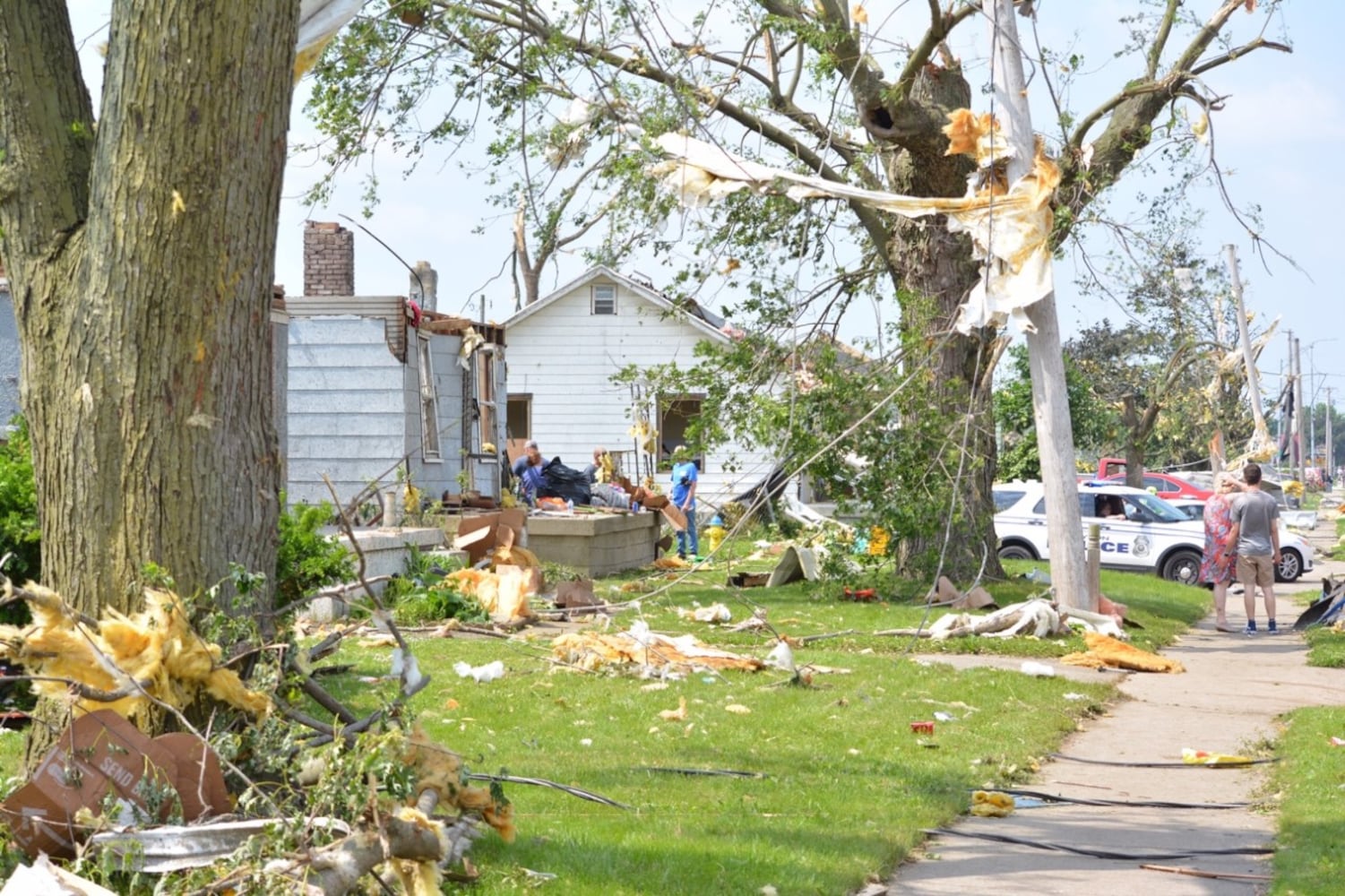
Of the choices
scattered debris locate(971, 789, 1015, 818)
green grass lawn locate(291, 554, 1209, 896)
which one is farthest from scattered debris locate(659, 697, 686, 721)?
scattered debris locate(971, 789, 1015, 818)

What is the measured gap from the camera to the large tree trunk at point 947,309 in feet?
60.3

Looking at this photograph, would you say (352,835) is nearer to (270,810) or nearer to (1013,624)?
(270,810)

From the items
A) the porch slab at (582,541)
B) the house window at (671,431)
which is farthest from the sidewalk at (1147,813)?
the house window at (671,431)

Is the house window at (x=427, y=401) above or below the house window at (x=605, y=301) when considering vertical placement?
below

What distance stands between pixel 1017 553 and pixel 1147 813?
63.7ft

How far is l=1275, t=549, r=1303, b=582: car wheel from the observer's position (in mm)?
28328

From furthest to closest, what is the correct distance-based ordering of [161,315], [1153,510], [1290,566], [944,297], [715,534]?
1. [715,534]
2. [1290,566]
3. [1153,510]
4. [944,297]
5. [161,315]

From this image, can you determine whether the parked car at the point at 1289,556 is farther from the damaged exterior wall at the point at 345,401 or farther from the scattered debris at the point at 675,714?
the scattered debris at the point at 675,714

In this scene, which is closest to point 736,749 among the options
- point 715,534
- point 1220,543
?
point 1220,543

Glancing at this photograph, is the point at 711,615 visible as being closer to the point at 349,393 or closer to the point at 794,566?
the point at 794,566

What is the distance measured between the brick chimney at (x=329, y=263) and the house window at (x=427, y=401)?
168 centimetres

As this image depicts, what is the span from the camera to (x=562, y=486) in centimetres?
2706

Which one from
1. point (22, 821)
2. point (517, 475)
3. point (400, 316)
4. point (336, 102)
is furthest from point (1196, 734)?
point (517, 475)

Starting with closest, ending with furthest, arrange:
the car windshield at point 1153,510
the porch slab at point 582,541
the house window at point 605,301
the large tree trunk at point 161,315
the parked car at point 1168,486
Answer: the large tree trunk at point 161,315 → the porch slab at point 582,541 → the car windshield at point 1153,510 → the house window at point 605,301 → the parked car at point 1168,486
